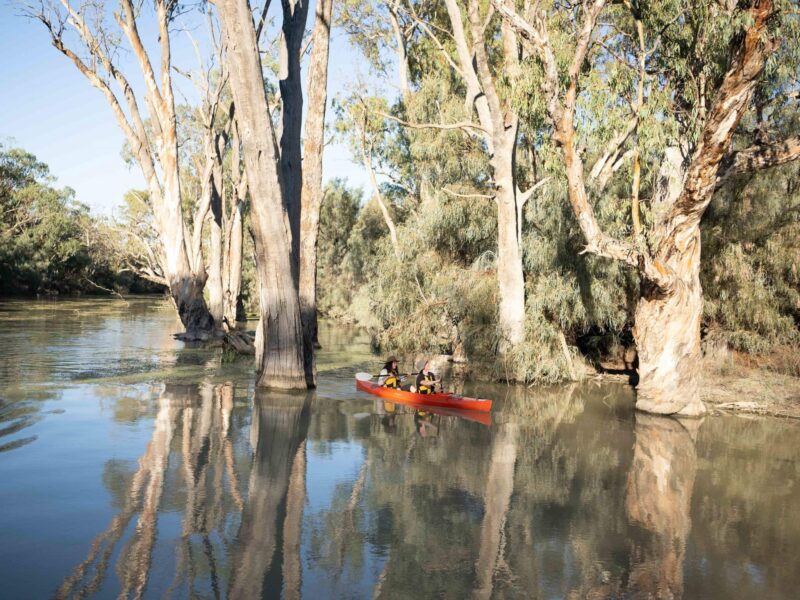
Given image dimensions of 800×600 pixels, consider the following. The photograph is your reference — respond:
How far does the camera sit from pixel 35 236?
51438mm

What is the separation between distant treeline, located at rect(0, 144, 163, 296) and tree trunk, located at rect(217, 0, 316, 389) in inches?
1459

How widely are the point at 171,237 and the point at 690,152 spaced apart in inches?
566

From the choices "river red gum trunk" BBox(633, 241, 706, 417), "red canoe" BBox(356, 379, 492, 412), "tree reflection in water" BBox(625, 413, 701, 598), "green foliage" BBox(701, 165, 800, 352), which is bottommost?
"tree reflection in water" BBox(625, 413, 701, 598)

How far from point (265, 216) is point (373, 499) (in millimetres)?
7310

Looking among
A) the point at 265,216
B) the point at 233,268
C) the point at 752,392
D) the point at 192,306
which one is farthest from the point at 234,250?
the point at 752,392

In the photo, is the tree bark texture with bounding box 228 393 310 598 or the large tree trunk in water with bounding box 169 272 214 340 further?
the large tree trunk in water with bounding box 169 272 214 340

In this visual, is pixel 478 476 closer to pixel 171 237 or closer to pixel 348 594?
pixel 348 594

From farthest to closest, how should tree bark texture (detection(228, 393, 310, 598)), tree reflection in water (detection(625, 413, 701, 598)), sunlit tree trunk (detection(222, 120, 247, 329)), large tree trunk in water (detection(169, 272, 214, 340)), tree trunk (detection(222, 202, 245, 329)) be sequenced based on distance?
tree trunk (detection(222, 202, 245, 329)), sunlit tree trunk (detection(222, 120, 247, 329)), large tree trunk in water (detection(169, 272, 214, 340)), tree reflection in water (detection(625, 413, 701, 598)), tree bark texture (detection(228, 393, 310, 598))

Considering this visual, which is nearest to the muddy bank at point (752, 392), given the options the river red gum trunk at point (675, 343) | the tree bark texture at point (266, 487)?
the river red gum trunk at point (675, 343)

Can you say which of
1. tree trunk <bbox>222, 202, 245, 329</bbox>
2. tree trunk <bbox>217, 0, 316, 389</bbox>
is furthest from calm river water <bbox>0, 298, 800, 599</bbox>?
tree trunk <bbox>222, 202, 245, 329</bbox>

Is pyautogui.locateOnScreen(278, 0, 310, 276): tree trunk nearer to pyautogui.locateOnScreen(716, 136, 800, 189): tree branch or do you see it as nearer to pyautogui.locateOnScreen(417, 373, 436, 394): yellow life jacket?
pyautogui.locateOnScreen(417, 373, 436, 394): yellow life jacket

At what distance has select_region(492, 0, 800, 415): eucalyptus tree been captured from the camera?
451 inches

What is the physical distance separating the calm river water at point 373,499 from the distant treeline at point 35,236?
131 ft

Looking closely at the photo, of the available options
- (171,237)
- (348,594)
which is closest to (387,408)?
(348,594)
